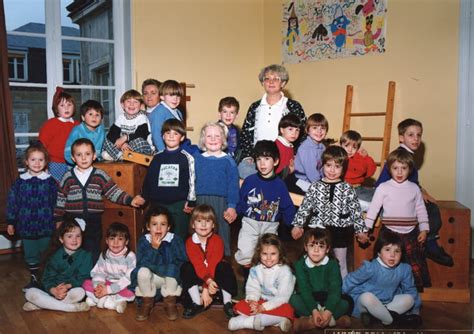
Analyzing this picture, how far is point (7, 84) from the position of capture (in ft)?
13.3

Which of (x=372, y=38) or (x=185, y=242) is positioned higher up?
(x=372, y=38)

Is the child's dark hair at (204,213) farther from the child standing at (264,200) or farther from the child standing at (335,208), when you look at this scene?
the child standing at (335,208)

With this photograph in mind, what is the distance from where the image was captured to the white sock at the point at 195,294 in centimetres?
293

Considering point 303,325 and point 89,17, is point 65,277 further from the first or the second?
point 89,17

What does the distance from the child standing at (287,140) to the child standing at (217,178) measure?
0.36 m

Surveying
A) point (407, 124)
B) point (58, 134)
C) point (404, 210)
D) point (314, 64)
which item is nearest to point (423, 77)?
point (407, 124)

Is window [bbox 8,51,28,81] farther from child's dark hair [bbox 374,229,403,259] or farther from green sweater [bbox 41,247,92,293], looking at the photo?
child's dark hair [bbox 374,229,403,259]

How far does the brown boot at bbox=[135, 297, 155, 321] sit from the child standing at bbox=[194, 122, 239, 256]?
2.07 feet

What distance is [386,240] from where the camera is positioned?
109 inches

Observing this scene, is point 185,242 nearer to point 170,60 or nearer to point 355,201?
point 355,201

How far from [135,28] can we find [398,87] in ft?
8.01

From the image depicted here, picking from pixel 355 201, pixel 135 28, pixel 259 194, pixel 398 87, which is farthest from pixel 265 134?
pixel 135 28

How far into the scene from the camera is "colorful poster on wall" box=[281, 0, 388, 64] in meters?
4.37

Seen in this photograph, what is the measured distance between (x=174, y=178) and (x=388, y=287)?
4.76ft
